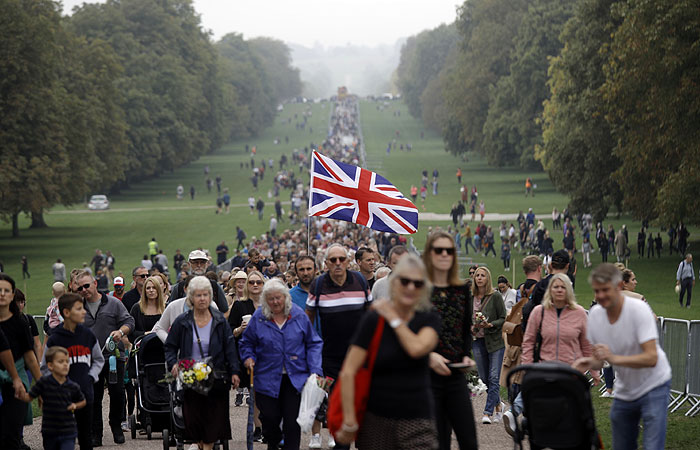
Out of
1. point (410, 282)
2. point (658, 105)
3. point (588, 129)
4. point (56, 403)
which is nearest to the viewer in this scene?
point (410, 282)

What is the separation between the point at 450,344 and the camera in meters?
8.43

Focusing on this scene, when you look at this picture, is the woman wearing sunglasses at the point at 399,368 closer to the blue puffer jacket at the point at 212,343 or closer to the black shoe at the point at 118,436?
the blue puffer jacket at the point at 212,343

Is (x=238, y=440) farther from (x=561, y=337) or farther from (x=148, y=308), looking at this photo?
(x=561, y=337)

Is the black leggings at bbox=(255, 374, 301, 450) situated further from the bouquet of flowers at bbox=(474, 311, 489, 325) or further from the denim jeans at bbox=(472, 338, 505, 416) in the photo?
the denim jeans at bbox=(472, 338, 505, 416)

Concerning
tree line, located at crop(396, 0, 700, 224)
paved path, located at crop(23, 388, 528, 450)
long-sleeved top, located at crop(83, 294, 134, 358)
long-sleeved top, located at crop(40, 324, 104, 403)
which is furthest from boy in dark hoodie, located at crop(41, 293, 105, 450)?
tree line, located at crop(396, 0, 700, 224)

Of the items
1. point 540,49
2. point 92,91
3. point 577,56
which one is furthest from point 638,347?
point 540,49

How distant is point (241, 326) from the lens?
466 inches

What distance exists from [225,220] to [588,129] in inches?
997

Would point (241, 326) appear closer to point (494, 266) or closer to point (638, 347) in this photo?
point (638, 347)

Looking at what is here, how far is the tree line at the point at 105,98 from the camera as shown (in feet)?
165

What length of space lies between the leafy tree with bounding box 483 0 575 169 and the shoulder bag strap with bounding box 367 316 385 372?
62.2m

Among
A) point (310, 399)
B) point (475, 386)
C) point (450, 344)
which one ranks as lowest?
point (475, 386)

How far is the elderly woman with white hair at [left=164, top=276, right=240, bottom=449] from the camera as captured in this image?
32.4 ft

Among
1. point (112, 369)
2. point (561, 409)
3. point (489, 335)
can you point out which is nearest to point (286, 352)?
point (561, 409)
